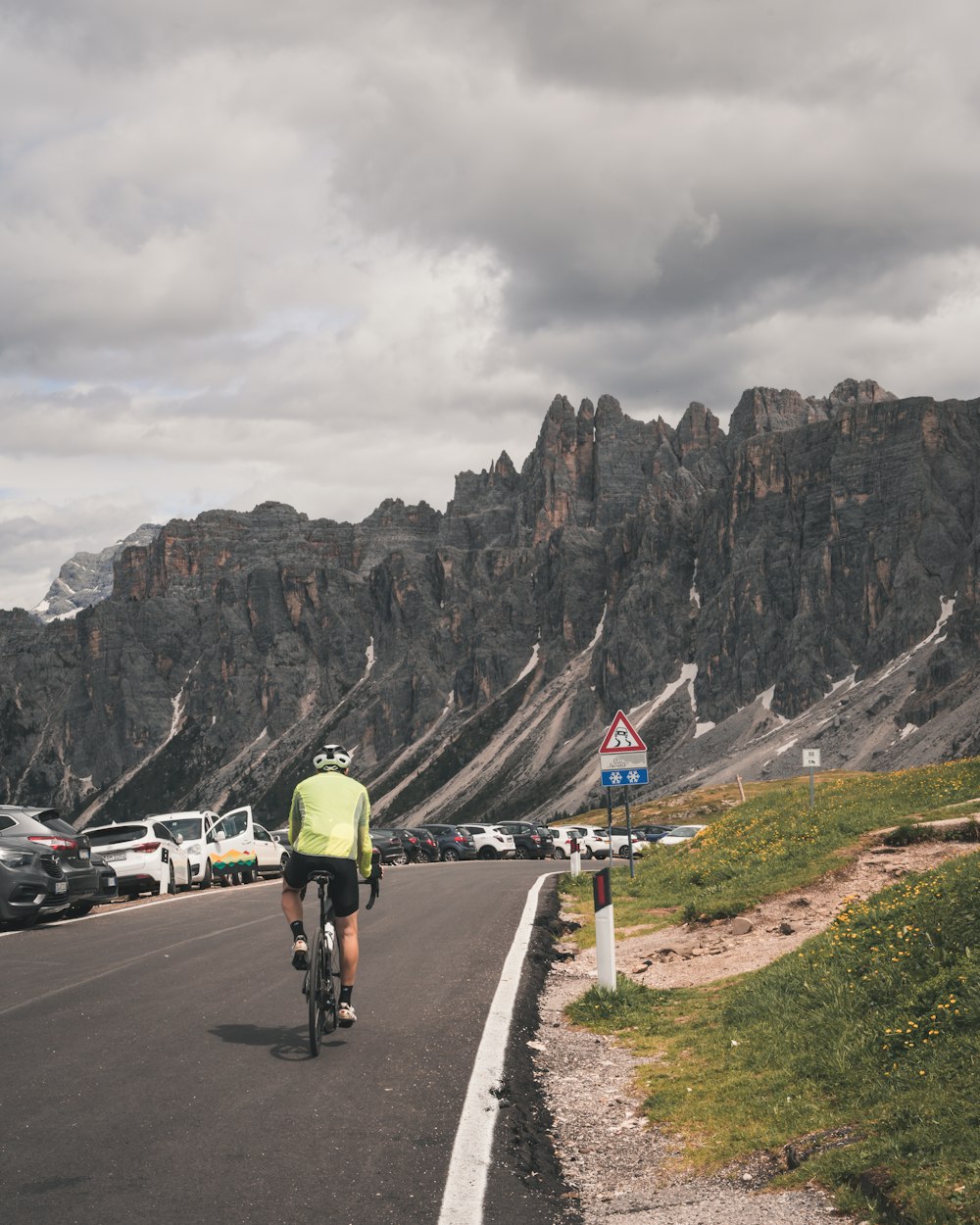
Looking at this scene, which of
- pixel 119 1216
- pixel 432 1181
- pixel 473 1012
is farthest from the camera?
pixel 473 1012

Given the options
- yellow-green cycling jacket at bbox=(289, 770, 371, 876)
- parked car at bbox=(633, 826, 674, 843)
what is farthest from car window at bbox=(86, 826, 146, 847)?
parked car at bbox=(633, 826, 674, 843)

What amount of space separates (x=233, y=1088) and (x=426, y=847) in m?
45.6

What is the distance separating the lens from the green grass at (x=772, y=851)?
17.8 metres

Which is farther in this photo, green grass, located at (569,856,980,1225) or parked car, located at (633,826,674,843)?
parked car, located at (633,826,674,843)

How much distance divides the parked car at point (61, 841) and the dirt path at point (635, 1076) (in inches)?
343

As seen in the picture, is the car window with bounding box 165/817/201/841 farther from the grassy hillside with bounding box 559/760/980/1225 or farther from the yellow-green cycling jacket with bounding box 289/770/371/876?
the yellow-green cycling jacket with bounding box 289/770/371/876

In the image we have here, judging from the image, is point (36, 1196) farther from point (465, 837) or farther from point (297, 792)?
point (465, 837)

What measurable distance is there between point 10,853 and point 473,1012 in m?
10.5

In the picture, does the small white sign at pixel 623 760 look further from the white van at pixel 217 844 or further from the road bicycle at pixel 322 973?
the road bicycle at pixel 322 973

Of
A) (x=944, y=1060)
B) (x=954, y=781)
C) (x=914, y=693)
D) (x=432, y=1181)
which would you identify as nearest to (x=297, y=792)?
(x=432, y=1181)

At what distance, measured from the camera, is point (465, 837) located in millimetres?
54969

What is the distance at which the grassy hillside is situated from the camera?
597 centimetres

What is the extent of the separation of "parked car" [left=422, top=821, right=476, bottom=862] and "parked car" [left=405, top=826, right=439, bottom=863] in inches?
20.2

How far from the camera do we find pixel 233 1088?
826 cm
